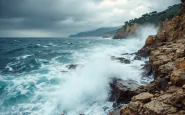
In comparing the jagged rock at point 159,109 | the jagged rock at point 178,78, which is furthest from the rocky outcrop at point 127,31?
the jagged rock at point 159,109

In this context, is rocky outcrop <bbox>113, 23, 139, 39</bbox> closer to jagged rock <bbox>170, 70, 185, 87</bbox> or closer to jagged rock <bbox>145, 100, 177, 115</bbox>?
jagged rock <bbox>170, 70, 185, 87</bbox>

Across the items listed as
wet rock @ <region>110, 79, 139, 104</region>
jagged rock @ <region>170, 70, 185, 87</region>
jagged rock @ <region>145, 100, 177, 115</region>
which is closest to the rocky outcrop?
wet rock @ <region>110, 79, 139, 104</region>

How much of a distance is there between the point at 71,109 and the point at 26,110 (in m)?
4.15

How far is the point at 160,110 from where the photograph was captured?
19.5 feet

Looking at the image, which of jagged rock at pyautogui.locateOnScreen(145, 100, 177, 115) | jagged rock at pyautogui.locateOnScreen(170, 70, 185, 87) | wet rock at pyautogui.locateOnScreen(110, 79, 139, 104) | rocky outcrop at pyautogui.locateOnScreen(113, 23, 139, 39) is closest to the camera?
jagged rock at pyautogui.locateOnScreen(145, 100, 177, 115)

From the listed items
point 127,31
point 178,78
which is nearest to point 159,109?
point 178,78

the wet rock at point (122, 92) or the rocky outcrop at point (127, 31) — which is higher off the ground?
the rocky outcrop at point (127, 31)

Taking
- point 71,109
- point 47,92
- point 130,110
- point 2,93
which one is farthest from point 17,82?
point 130,110

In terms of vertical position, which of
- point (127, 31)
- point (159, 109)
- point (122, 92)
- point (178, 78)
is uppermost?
point (127, 31)

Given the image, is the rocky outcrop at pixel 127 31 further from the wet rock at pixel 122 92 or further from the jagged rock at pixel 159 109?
the jagged rock at pixel 159 109

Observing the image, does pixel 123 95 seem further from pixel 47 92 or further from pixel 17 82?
pixel 17 82

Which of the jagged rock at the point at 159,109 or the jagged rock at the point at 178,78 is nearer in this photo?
the jagged rock at the point at 159,109

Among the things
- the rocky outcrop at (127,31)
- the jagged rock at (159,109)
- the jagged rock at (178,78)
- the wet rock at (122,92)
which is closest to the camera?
the jagged rock at (159,109)

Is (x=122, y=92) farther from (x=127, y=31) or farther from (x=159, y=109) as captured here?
(x=127, y=31)
